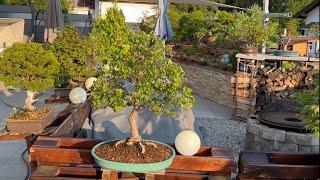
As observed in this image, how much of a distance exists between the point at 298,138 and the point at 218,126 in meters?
2.53

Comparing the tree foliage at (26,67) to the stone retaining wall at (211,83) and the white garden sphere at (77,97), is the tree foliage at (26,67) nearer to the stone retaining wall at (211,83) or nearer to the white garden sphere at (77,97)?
the white garden sphere at (77,97)

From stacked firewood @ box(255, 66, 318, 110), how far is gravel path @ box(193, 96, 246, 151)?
0.79 metres

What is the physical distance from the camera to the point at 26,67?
5.21 metres

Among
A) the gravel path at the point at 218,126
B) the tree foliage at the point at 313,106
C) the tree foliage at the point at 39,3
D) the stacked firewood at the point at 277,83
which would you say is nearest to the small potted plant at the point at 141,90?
the tree foliage at the point at 313,106

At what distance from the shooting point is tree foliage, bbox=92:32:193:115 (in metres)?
3.16

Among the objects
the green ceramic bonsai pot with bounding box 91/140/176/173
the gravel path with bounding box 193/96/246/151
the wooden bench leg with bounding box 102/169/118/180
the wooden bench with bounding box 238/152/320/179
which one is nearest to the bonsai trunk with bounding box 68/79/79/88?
the gravel path with bounding box 193/96/246/151

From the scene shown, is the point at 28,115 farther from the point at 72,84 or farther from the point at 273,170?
the point at 273,170

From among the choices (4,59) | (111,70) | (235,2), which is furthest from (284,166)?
(235,2)

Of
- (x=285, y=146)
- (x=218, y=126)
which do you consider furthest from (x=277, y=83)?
(x=285, y=146)

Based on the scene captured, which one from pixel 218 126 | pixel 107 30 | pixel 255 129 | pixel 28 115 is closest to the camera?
pixel 28 115

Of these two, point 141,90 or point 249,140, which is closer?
point 141,90

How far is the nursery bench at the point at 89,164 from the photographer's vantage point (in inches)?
134

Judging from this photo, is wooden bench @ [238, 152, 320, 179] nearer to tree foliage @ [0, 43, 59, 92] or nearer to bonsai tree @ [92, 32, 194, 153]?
bonsai tree @ [92, 32, 194, 153]

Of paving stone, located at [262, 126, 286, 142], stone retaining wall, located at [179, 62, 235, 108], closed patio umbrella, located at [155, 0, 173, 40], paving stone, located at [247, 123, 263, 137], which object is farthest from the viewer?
stone retaining wall, located at [179, 62, 235, 108]
